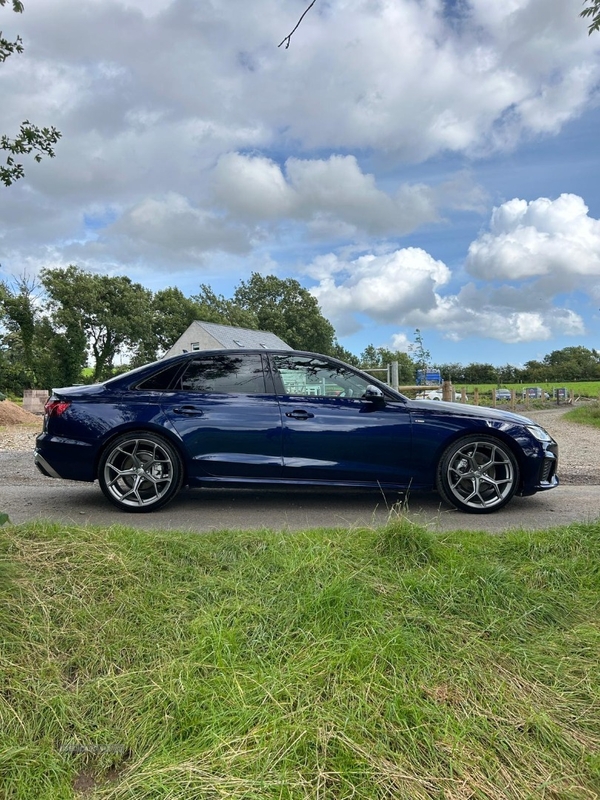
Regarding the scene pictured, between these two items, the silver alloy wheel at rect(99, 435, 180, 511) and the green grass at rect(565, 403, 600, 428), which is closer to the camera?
the silver alloy wheel at rect(99, 435, 180, 511)

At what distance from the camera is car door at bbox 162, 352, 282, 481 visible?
4855mm

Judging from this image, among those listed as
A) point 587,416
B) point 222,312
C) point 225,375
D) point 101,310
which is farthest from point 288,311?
point 225,375

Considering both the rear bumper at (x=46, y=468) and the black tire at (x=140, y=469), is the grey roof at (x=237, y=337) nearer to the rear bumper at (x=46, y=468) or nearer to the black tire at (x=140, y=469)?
the rear bumper at (x=46, y=468)

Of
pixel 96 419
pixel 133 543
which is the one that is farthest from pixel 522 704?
pixel 96 419

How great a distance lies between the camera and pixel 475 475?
488 cm

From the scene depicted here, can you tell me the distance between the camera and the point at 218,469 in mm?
4891

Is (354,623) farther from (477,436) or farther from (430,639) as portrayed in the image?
(477,436)

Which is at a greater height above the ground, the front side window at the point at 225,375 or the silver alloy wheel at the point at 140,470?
the front side window at the point at 225,375

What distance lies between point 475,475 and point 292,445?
1700 millimetres

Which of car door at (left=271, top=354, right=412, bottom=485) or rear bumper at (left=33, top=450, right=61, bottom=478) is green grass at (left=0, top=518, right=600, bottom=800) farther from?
rear bumper at (left=33, top=450, right=61, bottom=478)

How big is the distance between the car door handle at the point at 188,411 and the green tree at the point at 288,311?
54304 millimetres

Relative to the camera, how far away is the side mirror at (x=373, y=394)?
192 inches

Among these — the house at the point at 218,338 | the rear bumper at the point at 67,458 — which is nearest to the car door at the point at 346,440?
the rear bumper at the point at 67,458

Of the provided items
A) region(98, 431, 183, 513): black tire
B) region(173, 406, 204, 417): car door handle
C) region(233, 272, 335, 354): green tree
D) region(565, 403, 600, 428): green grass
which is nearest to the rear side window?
region(173, 406, 204, 417): car door handle
